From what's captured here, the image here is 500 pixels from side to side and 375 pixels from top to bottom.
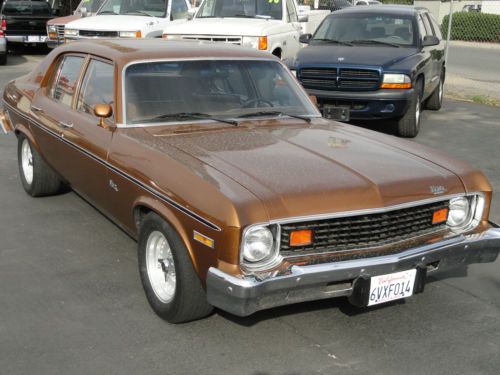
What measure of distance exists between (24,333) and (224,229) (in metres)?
1.41

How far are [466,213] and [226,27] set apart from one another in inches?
317

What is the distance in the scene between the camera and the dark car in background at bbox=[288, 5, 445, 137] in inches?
364

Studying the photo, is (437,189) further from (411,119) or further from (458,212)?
(411,119)

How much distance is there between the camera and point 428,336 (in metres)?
4.01

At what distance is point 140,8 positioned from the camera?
46.7 feet

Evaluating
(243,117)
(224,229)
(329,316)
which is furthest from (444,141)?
(224,229)

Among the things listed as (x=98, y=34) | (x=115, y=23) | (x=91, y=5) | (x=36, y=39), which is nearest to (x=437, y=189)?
(x=115, y=23)

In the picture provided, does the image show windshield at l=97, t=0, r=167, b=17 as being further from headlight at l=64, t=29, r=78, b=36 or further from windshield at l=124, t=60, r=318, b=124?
windshield at l=124, t=60, r=318, b=124

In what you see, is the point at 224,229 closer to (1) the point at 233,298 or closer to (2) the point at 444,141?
(1) the point at 233,298

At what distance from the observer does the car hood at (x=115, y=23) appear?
13250 millimetres

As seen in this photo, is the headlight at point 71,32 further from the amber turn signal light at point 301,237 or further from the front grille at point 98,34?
the amber turn signal light at point 301,237

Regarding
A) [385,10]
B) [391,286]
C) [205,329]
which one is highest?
[385,10]

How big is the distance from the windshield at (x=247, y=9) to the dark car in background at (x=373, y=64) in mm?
1836

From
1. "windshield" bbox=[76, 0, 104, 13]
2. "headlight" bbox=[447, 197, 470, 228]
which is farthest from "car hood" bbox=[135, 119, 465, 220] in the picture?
"windshield" bbox=[76, 0, 104, 13]
